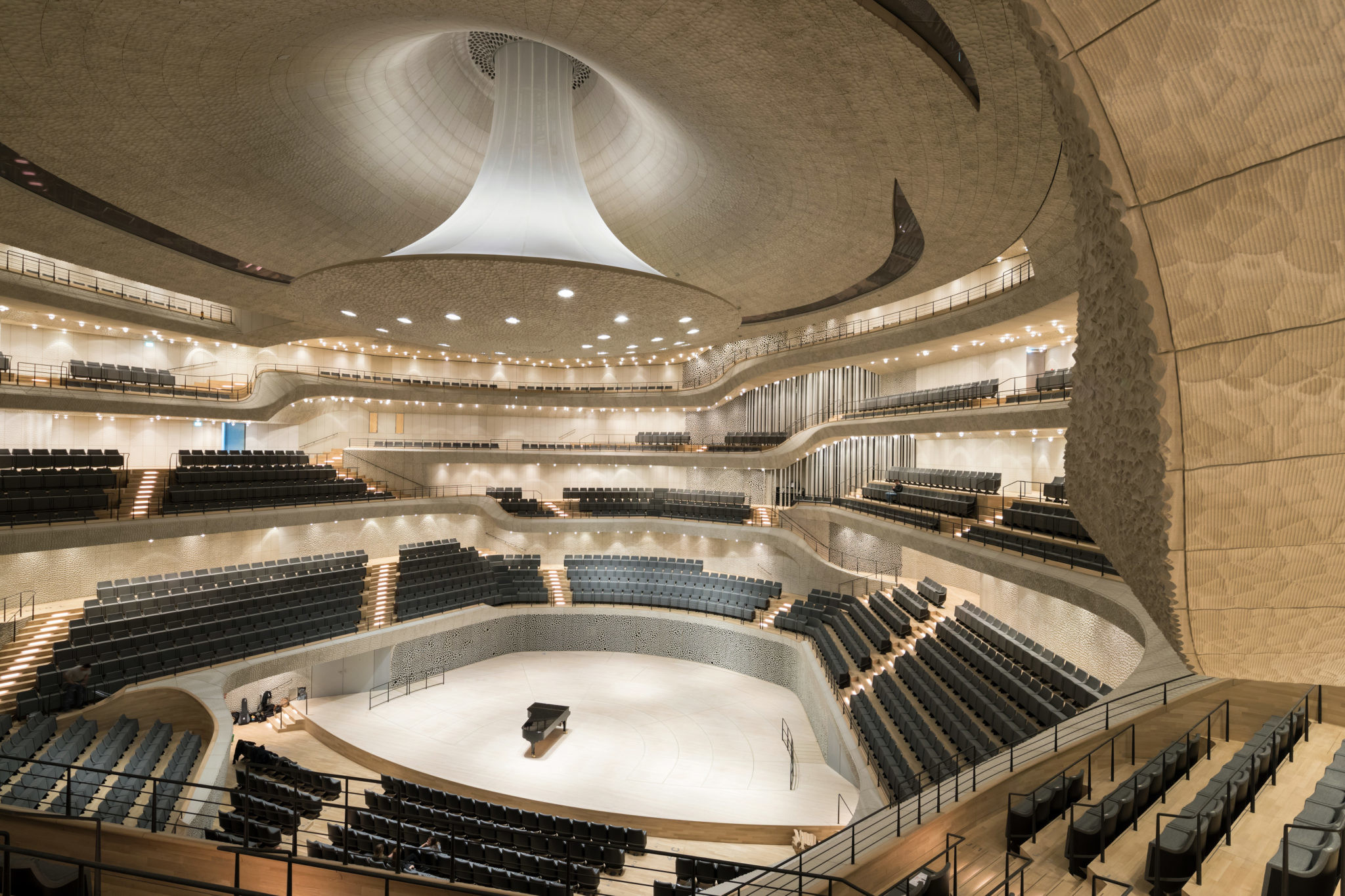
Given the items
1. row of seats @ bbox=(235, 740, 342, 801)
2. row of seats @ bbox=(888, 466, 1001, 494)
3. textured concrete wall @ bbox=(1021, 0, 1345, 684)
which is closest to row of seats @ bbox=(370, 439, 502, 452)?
row of seats @ bbox=(235, 740, 342, 801)

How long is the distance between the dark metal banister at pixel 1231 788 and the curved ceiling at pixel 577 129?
735 cm

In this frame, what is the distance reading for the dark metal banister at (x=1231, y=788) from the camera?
4969 mm

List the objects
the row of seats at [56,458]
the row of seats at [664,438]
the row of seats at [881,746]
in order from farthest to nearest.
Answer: the row of seats at [664,438] → the row of seats at [56,458] → the row of seats at [881,746]

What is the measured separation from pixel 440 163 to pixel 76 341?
16.5 metres

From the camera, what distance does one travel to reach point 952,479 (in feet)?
63.8

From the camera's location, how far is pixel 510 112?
515 inches

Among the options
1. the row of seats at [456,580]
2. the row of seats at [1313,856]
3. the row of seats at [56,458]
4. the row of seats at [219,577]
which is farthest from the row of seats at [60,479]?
the row of seats at [1313,856]

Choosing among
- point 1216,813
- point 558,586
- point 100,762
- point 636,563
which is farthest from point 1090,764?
point 558,586

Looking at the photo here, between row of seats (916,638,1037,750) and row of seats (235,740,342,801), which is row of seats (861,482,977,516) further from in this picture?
row of seats (235,740,342,801)

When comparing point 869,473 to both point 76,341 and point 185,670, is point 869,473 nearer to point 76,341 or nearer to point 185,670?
point 185,670

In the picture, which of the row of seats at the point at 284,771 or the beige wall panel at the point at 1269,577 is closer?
the beige wall panel at the point at 1269,577

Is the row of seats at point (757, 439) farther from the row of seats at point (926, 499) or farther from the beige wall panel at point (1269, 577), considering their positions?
the beige wall panel at point (1269, 577)

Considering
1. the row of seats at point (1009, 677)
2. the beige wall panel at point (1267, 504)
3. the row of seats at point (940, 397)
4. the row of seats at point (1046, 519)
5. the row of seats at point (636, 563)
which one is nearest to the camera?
the beige wall panel at point (1267, 504)

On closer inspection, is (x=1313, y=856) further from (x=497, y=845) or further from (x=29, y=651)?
(x=29, y=651)
